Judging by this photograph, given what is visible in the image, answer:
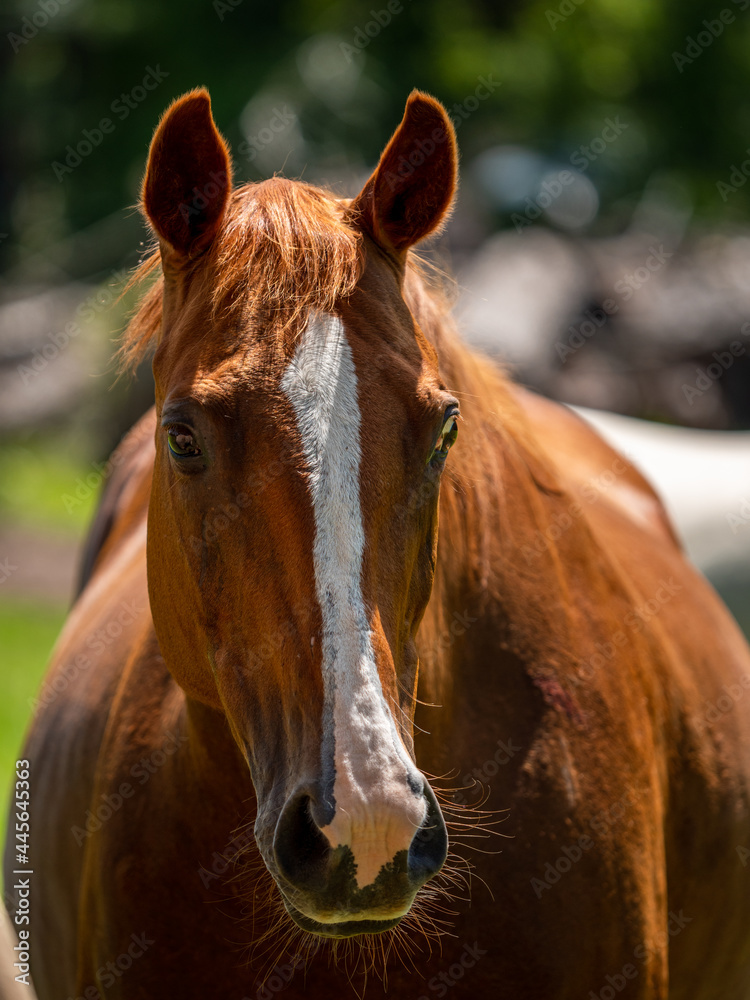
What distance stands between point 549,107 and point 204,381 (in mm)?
12903

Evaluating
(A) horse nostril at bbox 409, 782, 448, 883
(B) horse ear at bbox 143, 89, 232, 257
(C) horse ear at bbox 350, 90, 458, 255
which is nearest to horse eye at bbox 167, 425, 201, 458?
(B) horse ear at bbox 143, 89, 232, 257

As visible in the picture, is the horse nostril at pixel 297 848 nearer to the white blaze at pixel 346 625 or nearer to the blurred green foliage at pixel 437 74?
the white blaze at pixel 346 625

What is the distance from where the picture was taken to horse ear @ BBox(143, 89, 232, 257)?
5.65 feet

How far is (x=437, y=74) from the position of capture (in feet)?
41.0

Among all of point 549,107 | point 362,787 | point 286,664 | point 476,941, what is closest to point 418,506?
point 286,664

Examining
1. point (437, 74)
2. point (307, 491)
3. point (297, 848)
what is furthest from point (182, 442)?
point (437, 74)

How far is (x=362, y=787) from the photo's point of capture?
51.8 inches

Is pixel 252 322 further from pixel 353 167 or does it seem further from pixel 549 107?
pixel 549 107

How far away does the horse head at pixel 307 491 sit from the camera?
1.35 meters

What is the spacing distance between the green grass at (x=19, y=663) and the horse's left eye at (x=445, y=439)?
4.45 metres

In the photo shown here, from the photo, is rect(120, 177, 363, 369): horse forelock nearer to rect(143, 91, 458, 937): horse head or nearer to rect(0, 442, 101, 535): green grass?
rect(143, 91, 458, 937): horse head

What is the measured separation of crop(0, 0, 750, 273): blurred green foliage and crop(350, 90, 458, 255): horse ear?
1060cm

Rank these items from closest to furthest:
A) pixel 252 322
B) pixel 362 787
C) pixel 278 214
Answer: pixel 362 787
pixel 252 322
pixel 278 214

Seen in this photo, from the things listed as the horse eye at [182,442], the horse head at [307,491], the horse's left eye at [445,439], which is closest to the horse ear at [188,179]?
the horse head at [307,491]
